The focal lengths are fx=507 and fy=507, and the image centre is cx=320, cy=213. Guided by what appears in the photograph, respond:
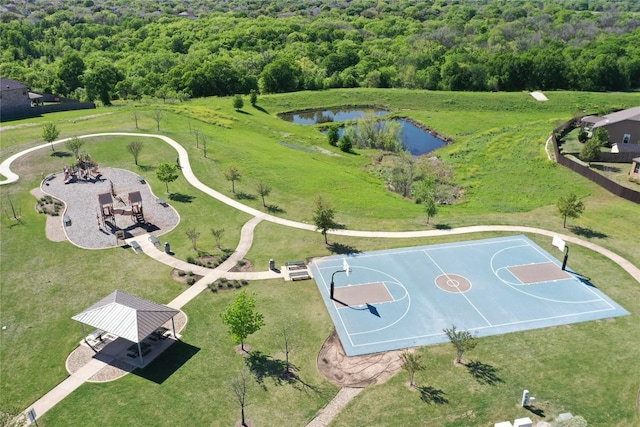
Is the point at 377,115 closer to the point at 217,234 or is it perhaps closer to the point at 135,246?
the point at 217,234

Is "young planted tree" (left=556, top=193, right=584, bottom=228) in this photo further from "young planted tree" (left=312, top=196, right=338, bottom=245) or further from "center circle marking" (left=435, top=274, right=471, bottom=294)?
"young planted tree" (left=312, top=196, right=338, bottom=245)

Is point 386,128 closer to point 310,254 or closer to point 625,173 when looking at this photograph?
point 625,173

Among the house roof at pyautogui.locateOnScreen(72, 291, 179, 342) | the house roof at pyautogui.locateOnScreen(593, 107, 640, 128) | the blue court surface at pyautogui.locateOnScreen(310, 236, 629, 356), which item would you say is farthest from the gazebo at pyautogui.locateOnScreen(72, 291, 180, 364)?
the house roof at pyautogui.locateOnScreen(593, 107, 640, 128)

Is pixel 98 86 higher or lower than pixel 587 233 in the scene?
higher

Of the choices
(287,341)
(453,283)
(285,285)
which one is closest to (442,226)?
(453,283)

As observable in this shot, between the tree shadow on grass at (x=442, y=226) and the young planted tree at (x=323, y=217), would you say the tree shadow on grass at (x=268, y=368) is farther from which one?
the tree shadow on grass at (x=442, y=226)

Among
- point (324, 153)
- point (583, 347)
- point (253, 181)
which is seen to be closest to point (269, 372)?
point (583, 347)

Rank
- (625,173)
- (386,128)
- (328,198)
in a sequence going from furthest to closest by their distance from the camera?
(386,128)
(625,173)
(328,198)
